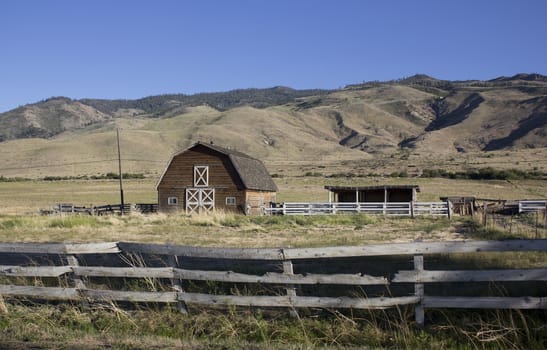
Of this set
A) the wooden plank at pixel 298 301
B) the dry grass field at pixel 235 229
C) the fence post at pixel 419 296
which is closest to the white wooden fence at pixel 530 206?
the dry grass field at pixel 235 229

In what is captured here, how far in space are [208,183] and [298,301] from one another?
32334 millimetres

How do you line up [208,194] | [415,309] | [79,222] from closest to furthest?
1. [415,309]
2. [79,222]
3. [208,194]

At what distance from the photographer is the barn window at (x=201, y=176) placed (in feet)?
129

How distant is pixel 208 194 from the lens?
3925cm

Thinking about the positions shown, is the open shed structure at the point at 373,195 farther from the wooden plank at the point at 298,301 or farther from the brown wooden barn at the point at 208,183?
the wooden plank at the point at 298,301

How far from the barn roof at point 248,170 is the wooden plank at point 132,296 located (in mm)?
29817

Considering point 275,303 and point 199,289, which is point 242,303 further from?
point 199,289

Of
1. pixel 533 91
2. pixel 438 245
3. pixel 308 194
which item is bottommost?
pixel 308 194

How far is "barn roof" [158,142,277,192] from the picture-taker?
38656mm

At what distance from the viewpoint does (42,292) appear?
8531 millimetres

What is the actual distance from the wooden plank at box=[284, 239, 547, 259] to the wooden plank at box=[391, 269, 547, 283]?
25 centimetres

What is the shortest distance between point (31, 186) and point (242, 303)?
73515mm

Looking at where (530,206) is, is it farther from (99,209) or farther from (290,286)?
(290,286)

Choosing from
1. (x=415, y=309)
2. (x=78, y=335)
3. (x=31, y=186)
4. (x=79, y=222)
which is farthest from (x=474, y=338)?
(x=31, y=186)
